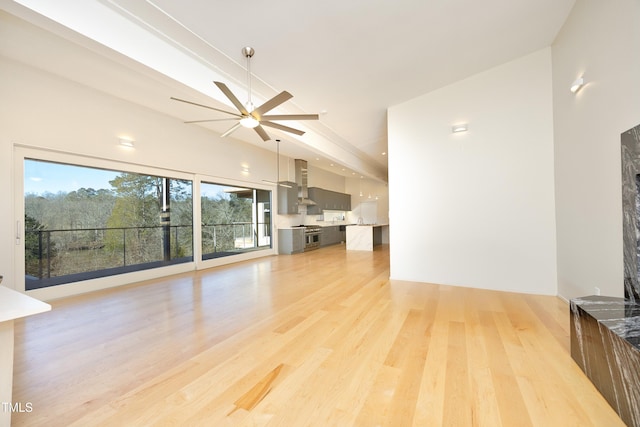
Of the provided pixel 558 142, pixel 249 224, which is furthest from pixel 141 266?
pixel 558 142

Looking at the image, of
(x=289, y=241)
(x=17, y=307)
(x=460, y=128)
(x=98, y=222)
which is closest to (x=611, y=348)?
(x=17, y=307)

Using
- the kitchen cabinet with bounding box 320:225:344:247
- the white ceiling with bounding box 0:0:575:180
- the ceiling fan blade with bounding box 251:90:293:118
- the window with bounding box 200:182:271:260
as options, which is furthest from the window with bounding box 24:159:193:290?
the kitchen cabinet with bounding box 320:225:344:247

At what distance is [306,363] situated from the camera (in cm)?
196

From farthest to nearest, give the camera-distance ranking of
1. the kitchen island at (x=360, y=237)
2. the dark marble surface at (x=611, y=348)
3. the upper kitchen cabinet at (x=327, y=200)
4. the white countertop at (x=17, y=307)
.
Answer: the upper kitchen cabinet at (x=327, y=200) → the kitchen island at (x=360, y=237) → the dark marble surface at (x=611, y=348) → the white countertop at (x=17, y=307)

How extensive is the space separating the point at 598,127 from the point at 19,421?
487 centimetres

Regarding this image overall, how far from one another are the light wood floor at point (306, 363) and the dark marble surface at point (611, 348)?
0.30ft

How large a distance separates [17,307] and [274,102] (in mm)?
2420

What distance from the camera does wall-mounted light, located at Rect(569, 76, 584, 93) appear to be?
2.63 metres

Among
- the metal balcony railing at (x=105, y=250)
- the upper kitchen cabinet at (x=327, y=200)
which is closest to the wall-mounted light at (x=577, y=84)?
the metal balcony railing at (x=105, y=250)

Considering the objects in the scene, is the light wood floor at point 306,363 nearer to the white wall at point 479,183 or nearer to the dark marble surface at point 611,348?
the dark marble surface at point 611,348

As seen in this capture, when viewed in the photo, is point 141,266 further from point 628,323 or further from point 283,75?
point 628,323

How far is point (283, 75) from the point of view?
3.55m

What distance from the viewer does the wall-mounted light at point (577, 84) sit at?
2.63m

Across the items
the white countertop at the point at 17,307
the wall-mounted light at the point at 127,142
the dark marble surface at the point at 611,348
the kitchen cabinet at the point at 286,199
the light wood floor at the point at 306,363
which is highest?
the wall-mounted light at the point at 127,142
